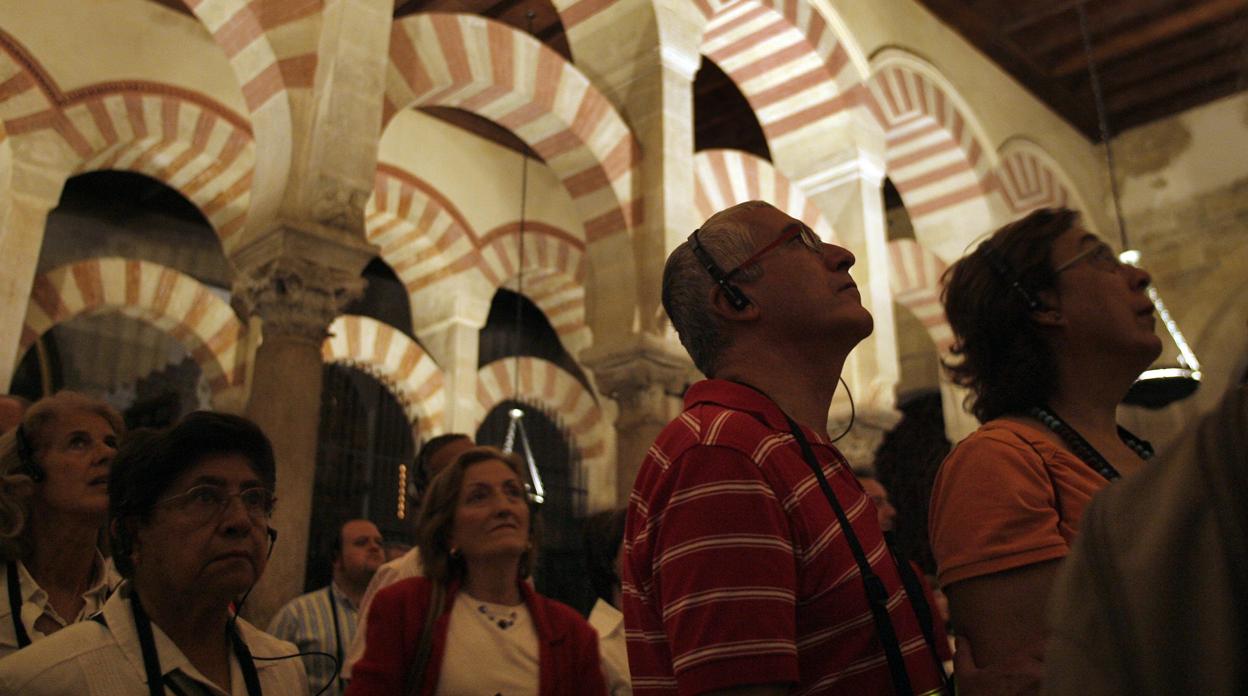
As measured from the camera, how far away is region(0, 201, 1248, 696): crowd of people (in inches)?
19.0

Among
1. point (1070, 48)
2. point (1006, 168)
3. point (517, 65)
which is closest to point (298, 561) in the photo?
point (517, 65)

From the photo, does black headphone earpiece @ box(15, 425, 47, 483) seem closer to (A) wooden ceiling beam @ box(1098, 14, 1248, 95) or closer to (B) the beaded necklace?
(B) the beaded necklace

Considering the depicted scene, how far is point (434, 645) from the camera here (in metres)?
1.88

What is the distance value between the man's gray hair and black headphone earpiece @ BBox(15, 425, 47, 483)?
1.15 m

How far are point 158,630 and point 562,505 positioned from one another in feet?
27.0

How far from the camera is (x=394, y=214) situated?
7.75m

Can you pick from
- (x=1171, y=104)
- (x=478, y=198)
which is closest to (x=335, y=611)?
(x=478, y=198)

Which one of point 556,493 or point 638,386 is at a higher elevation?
point 556,493

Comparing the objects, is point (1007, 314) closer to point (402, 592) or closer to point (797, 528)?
point (797, 528)

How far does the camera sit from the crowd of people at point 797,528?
0.48m

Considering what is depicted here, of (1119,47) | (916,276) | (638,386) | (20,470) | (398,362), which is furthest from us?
(916,276)

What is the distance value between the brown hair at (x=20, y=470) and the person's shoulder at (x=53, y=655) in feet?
1.61

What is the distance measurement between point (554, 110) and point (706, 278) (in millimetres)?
4300

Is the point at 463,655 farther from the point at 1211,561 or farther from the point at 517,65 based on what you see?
the point at 517,65
